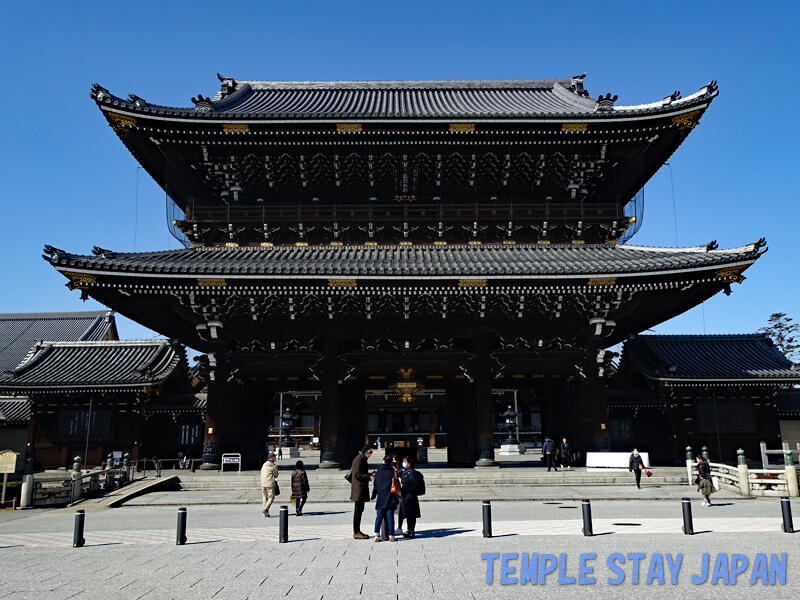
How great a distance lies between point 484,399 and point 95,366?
812 inches

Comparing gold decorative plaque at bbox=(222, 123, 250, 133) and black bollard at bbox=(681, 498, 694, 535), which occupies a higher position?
gold decorative plaque at bbox=(222, 123, 250, 133)

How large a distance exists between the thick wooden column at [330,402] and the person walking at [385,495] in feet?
37.9

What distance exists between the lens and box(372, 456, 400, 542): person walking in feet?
41.1

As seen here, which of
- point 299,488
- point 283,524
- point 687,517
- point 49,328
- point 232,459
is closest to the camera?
point 283,524

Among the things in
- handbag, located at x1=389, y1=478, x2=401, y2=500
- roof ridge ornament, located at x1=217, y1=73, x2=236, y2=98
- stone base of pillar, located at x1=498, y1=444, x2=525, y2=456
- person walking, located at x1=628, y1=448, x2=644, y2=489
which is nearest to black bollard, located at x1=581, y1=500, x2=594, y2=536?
handbag, located at x1=389, y1=478, x2=401, y2=500

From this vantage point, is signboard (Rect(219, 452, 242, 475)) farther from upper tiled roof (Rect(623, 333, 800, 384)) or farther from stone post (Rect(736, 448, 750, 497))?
stone post (Rect(736, 448, 750, 497))

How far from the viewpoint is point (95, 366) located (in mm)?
31672

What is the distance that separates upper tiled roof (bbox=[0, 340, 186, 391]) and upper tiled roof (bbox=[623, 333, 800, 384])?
76.6 ft

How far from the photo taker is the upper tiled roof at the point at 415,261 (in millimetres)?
21922

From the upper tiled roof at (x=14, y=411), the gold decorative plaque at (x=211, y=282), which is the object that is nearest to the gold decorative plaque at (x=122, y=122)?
the gold decorative plaque at (x=211, y=282)

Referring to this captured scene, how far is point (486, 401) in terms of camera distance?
24453 mm

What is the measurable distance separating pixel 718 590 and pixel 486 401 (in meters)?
15.7

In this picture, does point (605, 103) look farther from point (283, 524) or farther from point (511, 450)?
point (511, 450)

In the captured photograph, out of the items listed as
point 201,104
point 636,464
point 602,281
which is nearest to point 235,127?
point 201,104
